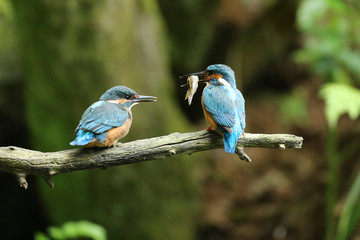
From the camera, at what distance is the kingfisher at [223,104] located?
2.59 meters

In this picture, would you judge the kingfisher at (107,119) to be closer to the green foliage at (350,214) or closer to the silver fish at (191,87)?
the silver fish at (191,87)

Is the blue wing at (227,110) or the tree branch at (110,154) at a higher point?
the blue wing at (227,110)

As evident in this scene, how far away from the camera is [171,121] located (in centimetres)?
644

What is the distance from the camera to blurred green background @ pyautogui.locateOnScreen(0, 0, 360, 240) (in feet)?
18.1

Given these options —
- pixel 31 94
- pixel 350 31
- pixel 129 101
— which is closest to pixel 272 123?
pixel 350 31

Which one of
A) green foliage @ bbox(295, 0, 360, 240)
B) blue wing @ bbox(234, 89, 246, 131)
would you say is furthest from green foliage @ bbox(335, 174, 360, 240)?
blue wing @ bbox(234, 89, 246, 131)

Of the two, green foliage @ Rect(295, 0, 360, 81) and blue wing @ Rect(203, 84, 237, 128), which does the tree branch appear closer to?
blue wing @ Rect(203, 84, 237, 128)

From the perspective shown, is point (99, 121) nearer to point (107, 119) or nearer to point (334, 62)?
point (107, 119)

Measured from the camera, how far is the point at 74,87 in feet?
18.4

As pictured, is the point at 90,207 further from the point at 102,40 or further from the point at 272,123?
the point at 272,123

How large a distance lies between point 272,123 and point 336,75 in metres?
2.92

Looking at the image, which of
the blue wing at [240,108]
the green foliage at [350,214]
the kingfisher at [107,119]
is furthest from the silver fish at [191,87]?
the green foliage at [350,214]

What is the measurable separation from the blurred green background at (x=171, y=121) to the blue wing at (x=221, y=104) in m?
1.90

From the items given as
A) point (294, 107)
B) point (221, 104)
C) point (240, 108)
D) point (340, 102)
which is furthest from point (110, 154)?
point (294, 107)
